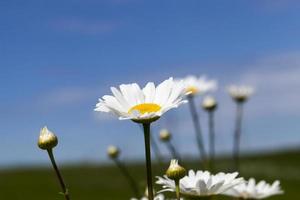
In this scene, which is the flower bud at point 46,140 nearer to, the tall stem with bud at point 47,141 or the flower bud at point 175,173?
the tall stem with bud at point 47,141

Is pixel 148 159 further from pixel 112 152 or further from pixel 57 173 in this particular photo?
pixel 112 152

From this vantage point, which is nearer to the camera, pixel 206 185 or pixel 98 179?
pixel 206 185

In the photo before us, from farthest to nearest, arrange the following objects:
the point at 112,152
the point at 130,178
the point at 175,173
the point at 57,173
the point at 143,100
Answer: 1. the point at 112,152
2. the point at 130,178
3. the point at 143,100
4. the point at 57,173
5. the point at 175,173

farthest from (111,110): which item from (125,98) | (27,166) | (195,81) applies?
(27,166)

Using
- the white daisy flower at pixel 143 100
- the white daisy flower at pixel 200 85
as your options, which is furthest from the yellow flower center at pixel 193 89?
the white daisy flower at pixel 143 100

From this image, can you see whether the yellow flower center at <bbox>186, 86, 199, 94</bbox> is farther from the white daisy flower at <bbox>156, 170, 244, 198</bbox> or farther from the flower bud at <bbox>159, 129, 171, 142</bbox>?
the white daisy flower at <bbox>156, 170, 244, 198</bbox>

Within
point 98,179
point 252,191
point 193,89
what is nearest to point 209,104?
point 193,89
